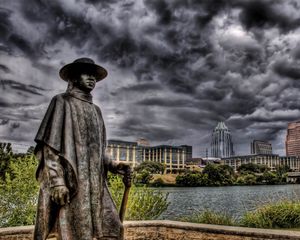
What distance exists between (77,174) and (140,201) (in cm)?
750

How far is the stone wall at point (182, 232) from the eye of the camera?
20.1ft

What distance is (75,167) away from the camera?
3.48m

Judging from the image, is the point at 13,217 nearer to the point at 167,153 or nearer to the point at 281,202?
the point at 281,202

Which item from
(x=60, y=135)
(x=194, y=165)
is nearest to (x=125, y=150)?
(x=194, y=165)

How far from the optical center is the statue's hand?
3230 millimetres

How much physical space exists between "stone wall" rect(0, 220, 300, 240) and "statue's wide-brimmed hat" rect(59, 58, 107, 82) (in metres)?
4.04

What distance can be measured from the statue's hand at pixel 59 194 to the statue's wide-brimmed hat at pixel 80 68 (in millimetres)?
1335

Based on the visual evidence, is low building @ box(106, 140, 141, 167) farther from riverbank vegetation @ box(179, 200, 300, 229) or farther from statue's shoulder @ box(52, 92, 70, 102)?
statue's shoulder @ box(52, 92, 70, 102)

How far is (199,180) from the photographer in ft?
215

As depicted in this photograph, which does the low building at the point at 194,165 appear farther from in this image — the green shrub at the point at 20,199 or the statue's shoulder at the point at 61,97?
the statue's shoulder at the point at 61,97

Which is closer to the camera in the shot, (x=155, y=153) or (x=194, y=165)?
(x=194, y=165)

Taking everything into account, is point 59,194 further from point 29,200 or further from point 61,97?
point 29,200

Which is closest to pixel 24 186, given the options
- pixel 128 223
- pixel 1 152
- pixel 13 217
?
pixel 13 217

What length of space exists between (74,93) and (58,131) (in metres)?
0.52
